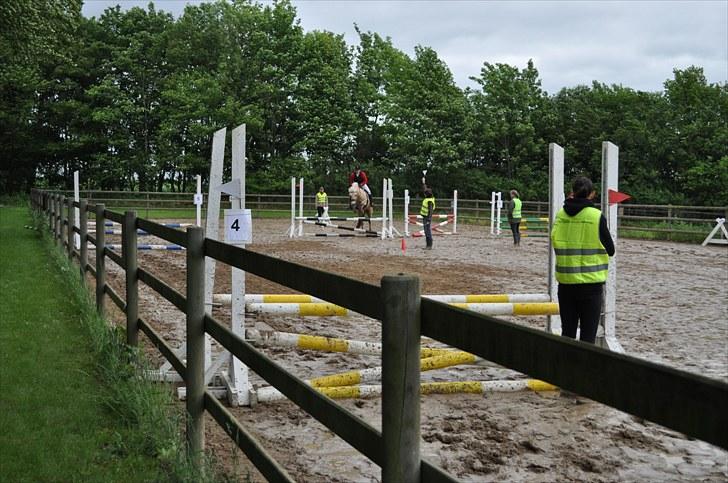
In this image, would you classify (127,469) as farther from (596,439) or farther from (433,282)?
(433,282)

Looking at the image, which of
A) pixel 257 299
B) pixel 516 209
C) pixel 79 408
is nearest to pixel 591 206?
pixel 257 299

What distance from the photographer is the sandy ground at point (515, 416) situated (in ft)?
15.1

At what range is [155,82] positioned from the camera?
57.5 metres

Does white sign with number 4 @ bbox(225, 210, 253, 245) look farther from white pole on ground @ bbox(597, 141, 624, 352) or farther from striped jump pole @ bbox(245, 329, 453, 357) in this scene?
white pole on ground @ bbox(597, 141, 624, 352)

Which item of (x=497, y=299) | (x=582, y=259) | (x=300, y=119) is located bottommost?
(x=497, y=299)

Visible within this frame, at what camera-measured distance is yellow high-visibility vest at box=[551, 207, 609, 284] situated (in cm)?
662

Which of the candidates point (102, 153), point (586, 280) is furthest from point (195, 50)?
point (586, 280)

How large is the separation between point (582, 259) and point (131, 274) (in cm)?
367

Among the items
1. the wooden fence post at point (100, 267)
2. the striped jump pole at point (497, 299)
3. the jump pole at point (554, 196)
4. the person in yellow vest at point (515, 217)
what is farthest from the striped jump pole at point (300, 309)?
the person in yellow vest at point (515, 217)

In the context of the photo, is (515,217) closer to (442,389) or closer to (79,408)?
(442,389)

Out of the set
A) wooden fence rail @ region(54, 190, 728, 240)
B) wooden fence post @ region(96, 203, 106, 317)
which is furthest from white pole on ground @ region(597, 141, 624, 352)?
wooden fence rail @ region(54, 190, 728, 240)

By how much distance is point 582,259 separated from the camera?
6.62 m

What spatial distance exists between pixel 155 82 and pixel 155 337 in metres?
55.0

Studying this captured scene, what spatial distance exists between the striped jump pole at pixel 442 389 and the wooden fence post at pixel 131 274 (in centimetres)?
124
